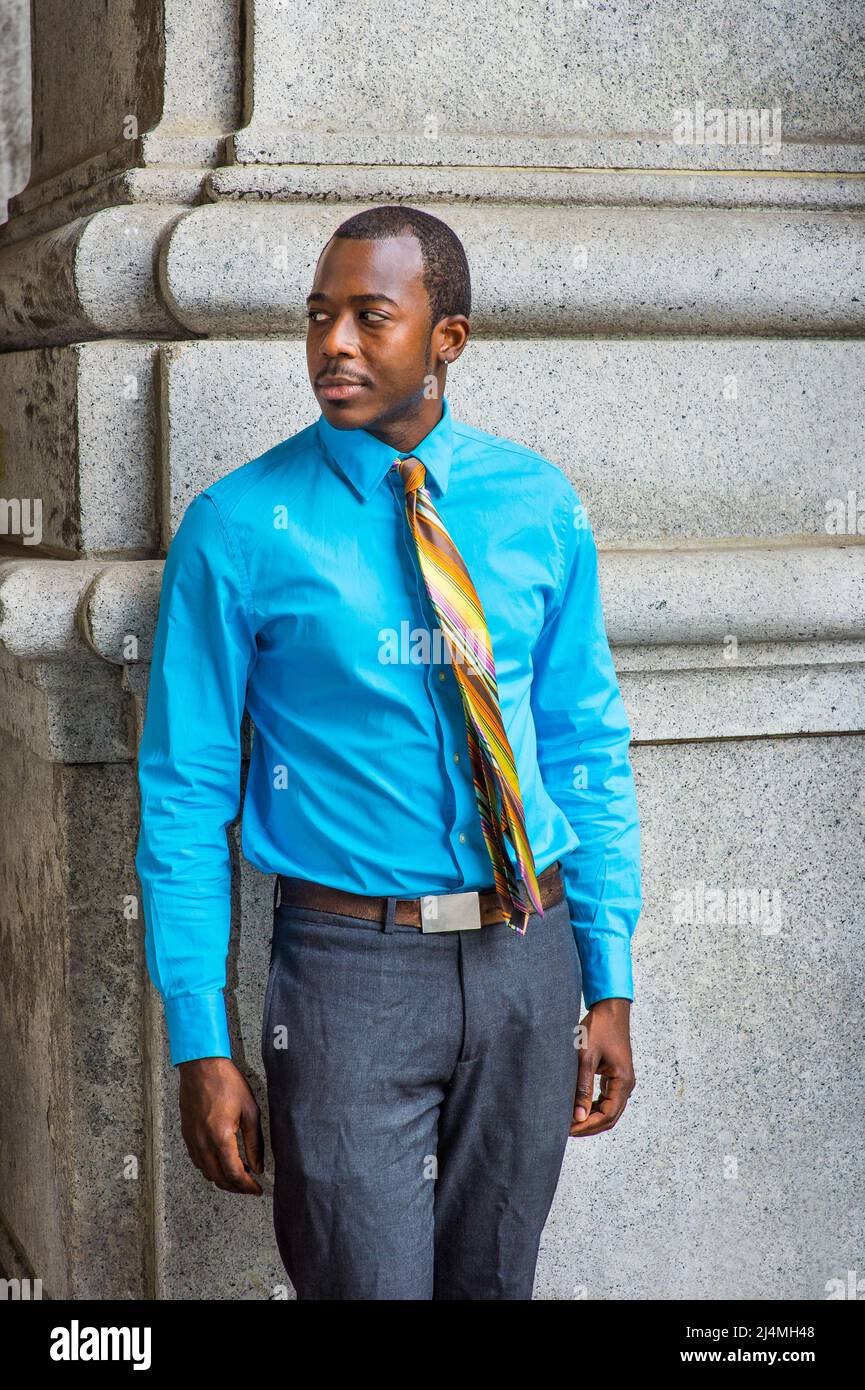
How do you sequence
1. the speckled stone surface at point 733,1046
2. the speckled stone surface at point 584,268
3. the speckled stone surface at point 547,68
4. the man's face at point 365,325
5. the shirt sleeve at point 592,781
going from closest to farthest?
the man's face at point 365,325, the shirt sleeve at point 592,781, the speckled stone surface at point 584,268, the speckled stone surface at point 547,68, the speckled stone surface at point 733,1046

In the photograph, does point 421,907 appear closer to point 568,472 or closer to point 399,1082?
point 399,1082

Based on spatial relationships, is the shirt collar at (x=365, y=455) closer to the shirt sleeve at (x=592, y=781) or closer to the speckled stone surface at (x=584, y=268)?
A: the shirt sleeve at (x=592, y=781)

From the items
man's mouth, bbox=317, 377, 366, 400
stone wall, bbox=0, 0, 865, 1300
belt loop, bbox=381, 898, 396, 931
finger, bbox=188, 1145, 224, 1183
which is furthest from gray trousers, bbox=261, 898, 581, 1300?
man's mouth, bbox=317, 377, 366, 400

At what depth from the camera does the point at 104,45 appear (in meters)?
3.20

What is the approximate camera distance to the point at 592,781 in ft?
8.68

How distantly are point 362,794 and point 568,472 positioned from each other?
93cm

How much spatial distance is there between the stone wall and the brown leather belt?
0.50 metres

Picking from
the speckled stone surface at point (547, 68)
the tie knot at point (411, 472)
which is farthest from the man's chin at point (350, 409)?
→ the speckled stone surface at point (547, 68)

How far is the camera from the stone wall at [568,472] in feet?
9.26

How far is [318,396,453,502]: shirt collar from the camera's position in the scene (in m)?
2.34

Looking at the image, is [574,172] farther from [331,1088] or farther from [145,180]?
[331,1088]

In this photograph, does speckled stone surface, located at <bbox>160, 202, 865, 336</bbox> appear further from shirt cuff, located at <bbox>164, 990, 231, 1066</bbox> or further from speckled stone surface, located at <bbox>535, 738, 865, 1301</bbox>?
shirt cuff, located at <bbox>164, 990, 231, 1066</bbox>

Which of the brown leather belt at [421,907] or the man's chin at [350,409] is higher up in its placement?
the man's chin at [350,409]

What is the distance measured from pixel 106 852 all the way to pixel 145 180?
4.06 ft
